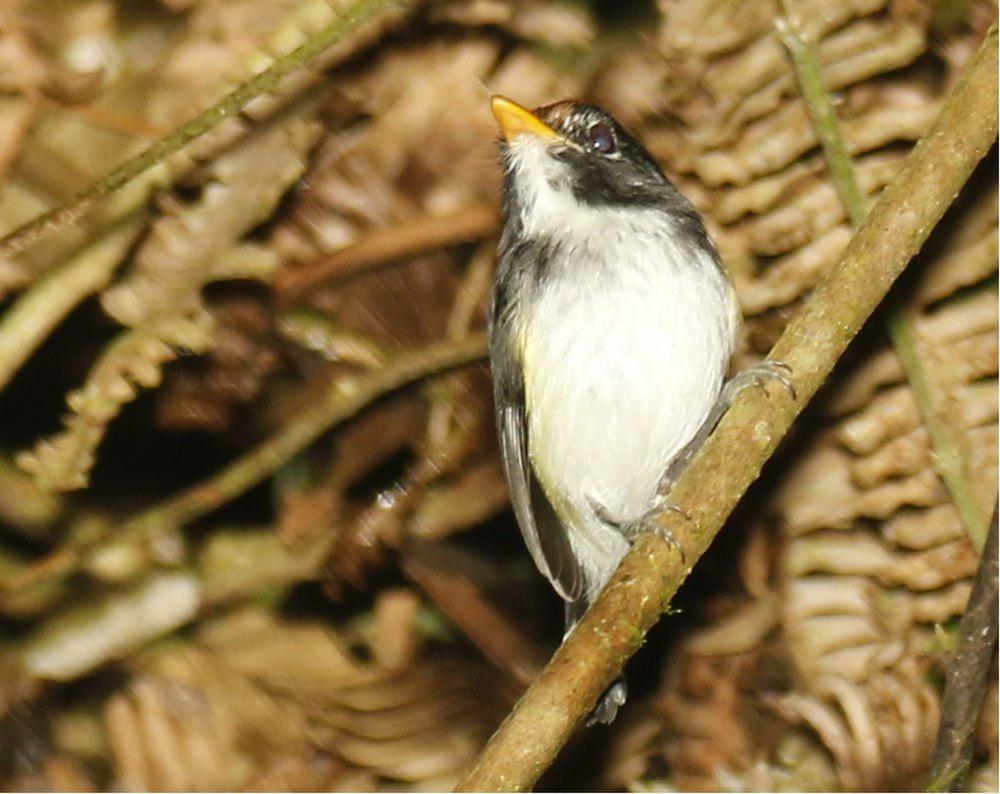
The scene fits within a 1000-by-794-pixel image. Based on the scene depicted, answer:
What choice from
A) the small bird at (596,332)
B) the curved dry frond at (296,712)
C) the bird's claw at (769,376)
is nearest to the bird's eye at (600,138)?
the small bird at (596,332)

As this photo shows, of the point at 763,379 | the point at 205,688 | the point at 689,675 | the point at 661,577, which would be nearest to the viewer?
the point at 661,577

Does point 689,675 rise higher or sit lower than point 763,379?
lower

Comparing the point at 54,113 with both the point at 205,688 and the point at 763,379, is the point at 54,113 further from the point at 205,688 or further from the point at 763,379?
the point at 763,379

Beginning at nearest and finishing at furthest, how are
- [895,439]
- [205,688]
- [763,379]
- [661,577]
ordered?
[661,577]
[763,379]
[895,439]
[205,688]

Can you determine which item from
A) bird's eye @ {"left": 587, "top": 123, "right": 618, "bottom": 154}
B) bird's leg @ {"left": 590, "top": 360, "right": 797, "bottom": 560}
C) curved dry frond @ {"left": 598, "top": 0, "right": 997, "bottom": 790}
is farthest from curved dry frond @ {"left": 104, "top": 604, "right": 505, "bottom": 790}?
bird's eye @ {"left": 587, "top": 123, "right": 618, "bottom": 154}

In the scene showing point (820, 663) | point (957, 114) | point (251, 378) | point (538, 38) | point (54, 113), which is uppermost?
point (54, 113)

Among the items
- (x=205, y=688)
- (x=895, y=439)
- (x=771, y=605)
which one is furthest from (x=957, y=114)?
(x=205, y=688)

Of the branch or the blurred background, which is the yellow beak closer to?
the blurred background

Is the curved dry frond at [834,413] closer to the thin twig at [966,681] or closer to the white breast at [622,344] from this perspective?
the white breast at [622,344]
